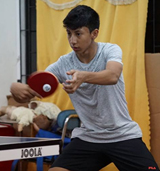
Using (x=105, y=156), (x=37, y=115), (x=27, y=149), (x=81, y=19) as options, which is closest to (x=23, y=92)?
(x=27, y=149)

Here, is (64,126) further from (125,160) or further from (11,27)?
(11,27)

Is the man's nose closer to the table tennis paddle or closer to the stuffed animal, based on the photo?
the table tennis paddle

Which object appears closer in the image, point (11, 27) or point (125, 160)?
point (125, 160)

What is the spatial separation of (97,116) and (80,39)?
494 mm

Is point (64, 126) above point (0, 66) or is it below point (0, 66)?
below

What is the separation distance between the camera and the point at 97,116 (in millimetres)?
2311

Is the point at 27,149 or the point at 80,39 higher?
the point at 80,39

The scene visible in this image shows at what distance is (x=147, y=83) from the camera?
3.86 meters

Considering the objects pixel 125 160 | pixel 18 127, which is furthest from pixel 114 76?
pixel 18 127

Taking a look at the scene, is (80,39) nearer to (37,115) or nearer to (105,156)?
(105,156)

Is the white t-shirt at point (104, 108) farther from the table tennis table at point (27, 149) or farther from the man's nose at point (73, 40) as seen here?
the table tennis table at point (27, 149)

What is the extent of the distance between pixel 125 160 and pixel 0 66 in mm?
3118

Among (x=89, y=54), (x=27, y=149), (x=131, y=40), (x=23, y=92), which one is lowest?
(x=27, y=149)

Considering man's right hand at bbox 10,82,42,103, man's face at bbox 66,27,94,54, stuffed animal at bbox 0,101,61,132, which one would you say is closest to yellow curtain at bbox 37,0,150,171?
stuffed animal at bbox 0,101,61,132
